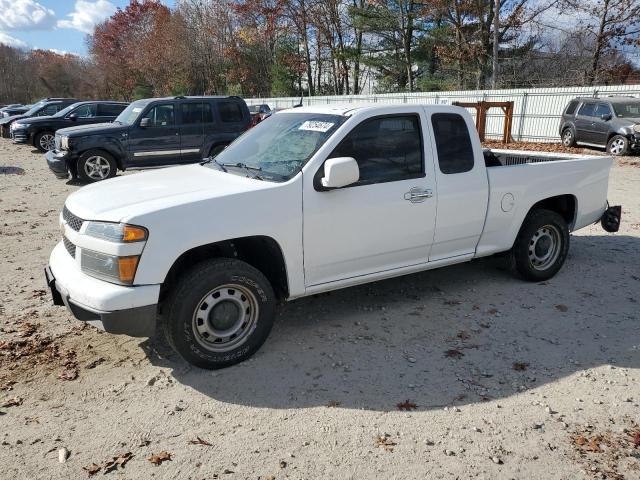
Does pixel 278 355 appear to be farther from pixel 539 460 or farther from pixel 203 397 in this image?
pixel 539 460

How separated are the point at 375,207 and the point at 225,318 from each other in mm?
1453

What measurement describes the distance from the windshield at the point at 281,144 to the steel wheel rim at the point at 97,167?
308 inches

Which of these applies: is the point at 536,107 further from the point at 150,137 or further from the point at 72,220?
the point at 72,220

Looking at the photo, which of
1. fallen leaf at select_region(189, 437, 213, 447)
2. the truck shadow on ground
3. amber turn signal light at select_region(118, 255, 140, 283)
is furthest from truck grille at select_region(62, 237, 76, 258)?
fallen leaf at select_region(189, 437, 213, 447)

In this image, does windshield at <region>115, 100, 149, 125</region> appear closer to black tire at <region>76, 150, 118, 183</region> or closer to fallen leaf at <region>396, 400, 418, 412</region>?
black tire at <region>76, 150, 118, 183</region>

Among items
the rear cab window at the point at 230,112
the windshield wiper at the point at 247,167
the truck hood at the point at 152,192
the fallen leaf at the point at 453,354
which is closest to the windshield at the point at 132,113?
the rear cab window at the point at 230,112

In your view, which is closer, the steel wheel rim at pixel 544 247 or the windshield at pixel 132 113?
the steel wheel rim at pixel 544 247

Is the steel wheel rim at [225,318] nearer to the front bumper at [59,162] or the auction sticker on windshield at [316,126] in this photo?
the auction sticker on windshield at [316,126]

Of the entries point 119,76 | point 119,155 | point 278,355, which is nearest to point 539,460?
point 278,355

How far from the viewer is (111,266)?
3.33 m

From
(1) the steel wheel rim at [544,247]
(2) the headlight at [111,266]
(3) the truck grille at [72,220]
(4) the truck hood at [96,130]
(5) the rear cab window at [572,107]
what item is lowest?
(1) the steel wheel rim at [544,247]

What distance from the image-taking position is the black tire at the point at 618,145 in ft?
50.9

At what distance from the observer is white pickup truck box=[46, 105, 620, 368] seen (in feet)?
11.1

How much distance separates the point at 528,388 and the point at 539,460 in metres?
0.76
